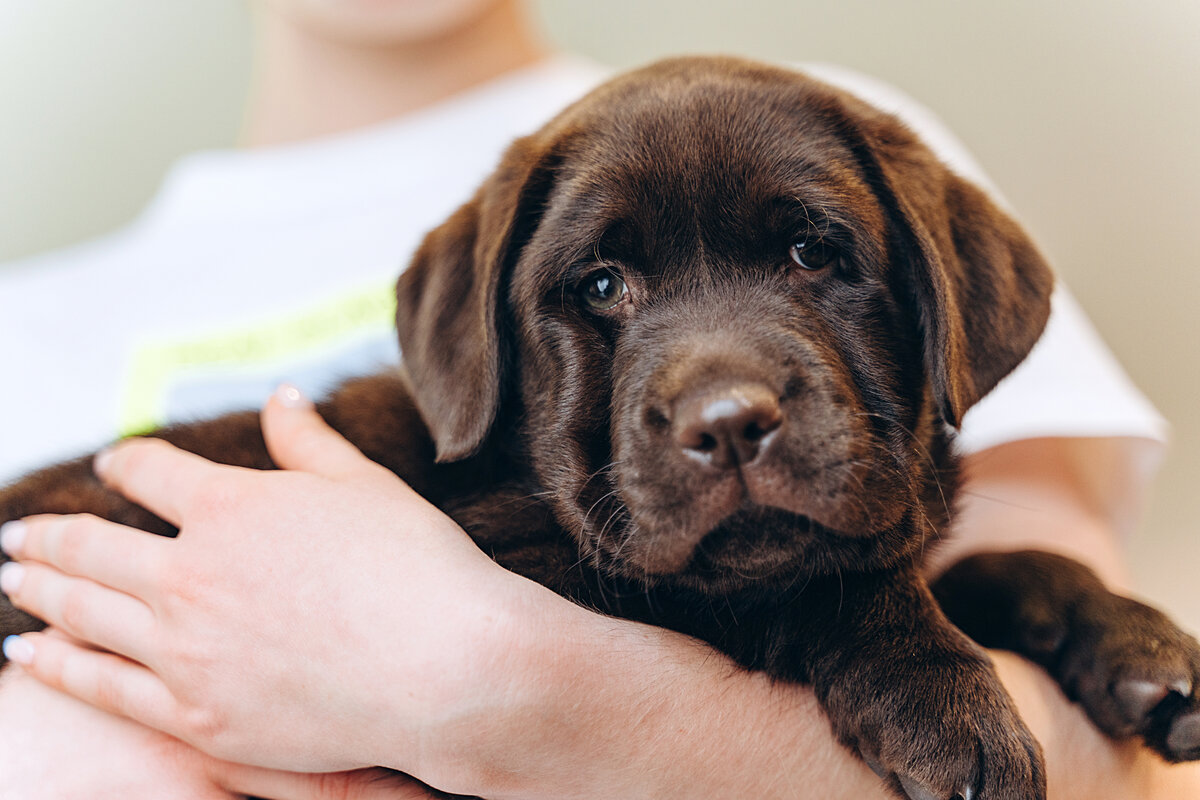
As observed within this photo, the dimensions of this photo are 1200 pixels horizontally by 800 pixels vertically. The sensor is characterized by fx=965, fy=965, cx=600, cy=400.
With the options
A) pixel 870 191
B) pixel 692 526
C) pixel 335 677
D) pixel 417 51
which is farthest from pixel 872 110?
pixel 417 51

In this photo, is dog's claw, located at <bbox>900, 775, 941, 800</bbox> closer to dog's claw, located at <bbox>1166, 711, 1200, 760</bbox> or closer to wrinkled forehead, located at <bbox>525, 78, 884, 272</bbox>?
dog's claw, located at <bbox>1166, 711, 1200, 760</bbox>

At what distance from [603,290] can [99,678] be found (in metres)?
1.03

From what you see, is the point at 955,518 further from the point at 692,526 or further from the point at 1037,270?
the point at 692,526

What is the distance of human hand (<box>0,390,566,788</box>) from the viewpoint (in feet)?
4.44

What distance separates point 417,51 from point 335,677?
2147mm

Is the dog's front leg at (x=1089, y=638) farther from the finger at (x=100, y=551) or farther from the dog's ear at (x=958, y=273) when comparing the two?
the finger at (x=100, y=551)

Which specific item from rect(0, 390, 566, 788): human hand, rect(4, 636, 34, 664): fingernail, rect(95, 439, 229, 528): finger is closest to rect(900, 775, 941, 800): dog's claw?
rect(0, 390, 566, 788): human hand

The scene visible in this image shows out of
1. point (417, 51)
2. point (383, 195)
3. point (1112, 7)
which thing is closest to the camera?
point (383, 195)

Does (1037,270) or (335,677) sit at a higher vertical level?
(1037,270)

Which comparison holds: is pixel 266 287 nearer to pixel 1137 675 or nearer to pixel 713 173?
pixel 713 173

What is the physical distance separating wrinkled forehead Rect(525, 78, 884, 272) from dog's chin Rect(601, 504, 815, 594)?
42cm

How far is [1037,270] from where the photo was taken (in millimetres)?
1645

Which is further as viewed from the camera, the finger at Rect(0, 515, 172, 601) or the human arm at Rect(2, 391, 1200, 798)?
the finger at Rect(0, 515, 172, 601)

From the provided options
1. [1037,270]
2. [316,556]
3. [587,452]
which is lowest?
[316,556]
